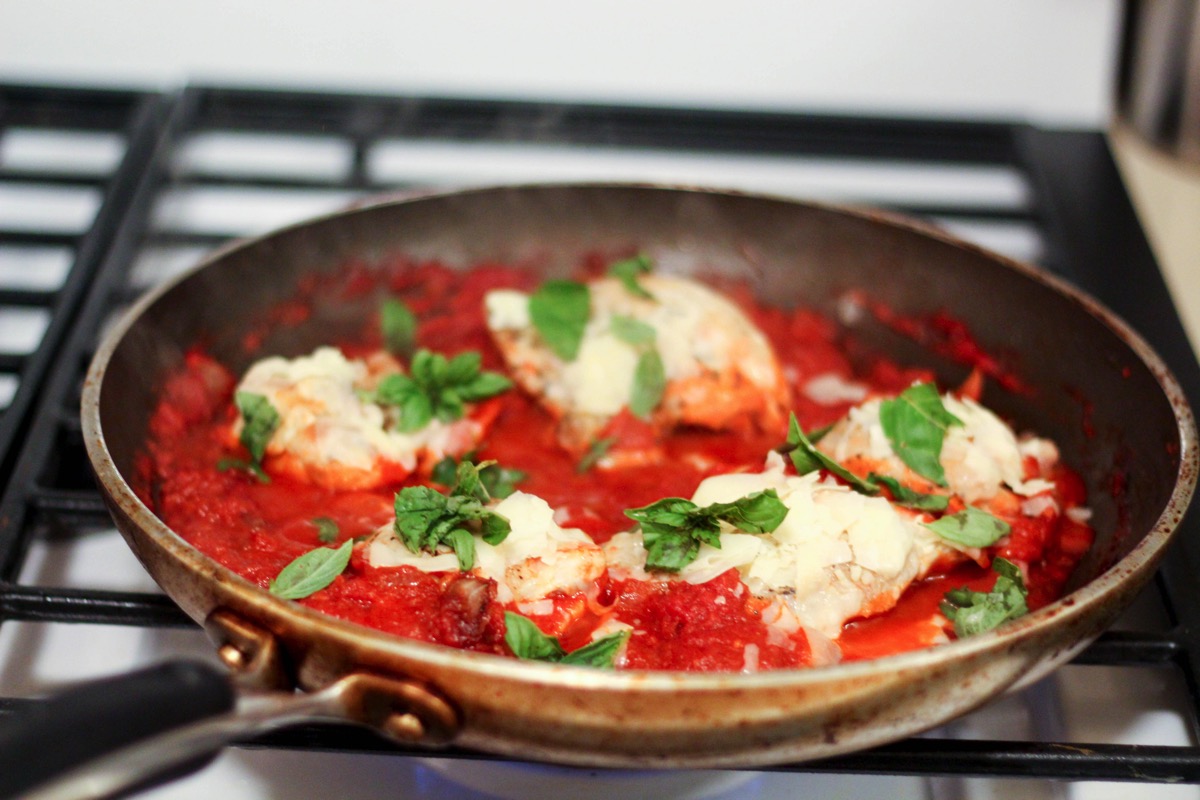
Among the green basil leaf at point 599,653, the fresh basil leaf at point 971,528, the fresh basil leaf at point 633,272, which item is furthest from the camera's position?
the fresh basil leaf at point 633,272

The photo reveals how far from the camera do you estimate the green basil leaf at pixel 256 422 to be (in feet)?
4.89

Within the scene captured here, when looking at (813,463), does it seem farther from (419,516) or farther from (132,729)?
(132,729)

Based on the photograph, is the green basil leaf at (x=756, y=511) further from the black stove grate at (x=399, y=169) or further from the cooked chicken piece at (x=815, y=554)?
the black stove grate at (x=399, y=169)

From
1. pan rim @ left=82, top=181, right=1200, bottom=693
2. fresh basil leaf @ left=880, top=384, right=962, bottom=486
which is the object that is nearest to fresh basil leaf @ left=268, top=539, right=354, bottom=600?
pan rim @ left=82, top=181, right=1200, bottom=693

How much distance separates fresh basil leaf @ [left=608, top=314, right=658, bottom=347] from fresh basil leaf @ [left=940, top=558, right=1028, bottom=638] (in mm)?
563

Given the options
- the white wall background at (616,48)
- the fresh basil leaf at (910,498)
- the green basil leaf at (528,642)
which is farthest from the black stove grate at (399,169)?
the green basil leaf at (528,642)

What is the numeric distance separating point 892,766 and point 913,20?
190cm

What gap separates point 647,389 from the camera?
63.5 inches

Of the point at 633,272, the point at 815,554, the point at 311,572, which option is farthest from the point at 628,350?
the point at 311,572

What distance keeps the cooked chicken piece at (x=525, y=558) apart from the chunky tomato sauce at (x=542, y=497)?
0.02 meters

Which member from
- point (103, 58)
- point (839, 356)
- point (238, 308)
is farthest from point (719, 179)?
point (103, 58)

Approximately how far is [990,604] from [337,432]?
85 cm

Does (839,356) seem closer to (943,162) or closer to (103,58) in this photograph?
(943,162)

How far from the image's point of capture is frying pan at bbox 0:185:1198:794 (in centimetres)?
93
